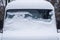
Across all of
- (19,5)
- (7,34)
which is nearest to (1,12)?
(19,5)

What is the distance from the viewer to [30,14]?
7.00m

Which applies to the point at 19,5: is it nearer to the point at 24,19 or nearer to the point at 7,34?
the point at 24,19

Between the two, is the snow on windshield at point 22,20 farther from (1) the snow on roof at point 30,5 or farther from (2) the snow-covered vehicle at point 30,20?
(1) the snow on roof at point 30,5

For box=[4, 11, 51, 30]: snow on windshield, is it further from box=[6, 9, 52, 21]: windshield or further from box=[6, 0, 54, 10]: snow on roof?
box=[6, 0, 54, 10]: snow on roof

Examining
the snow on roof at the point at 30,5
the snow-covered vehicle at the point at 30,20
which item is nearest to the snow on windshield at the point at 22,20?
the snow-covered vehicle at the point at 30,20

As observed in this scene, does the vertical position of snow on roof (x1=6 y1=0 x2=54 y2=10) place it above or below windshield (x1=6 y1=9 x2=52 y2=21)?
above

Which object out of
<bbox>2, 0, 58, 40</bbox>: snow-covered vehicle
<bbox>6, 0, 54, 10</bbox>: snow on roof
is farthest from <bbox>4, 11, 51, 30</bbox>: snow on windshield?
<bbox>6, 0, 54, 10</bbox>: snow on roof

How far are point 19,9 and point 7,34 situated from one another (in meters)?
1.28

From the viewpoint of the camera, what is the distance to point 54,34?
19.8ft

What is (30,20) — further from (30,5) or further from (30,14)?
(30,5)

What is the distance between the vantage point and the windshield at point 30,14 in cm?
693

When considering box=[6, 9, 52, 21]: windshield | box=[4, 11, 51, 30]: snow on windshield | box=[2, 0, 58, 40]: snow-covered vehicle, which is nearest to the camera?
box=[2, 0, 58, 40]: snow-covered vehicle

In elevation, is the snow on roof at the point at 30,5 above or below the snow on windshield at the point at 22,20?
above

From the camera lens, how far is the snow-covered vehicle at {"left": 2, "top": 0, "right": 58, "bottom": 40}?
20.4 ft
